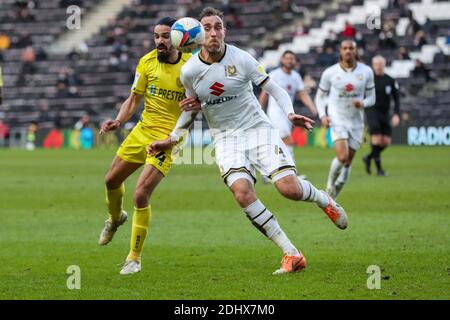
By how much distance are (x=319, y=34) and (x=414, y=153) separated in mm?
14043

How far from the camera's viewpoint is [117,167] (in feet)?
39.3

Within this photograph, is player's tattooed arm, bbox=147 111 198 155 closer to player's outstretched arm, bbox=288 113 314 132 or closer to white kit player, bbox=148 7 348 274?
white kit player, bbox=148 7 348 274

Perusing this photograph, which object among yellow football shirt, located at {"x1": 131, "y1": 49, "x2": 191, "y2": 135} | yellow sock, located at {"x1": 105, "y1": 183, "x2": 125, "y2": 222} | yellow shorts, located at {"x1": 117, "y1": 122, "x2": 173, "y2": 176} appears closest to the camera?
yellow football shirt, located at {"x1": 131, "y1": 49, "x2": 191, "y2": 135}

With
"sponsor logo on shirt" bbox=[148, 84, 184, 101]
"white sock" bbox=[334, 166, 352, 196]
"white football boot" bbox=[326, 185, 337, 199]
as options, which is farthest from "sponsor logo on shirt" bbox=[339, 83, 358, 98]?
"sponsor logo on shirt" bbox=[148, 84, 184, 101]

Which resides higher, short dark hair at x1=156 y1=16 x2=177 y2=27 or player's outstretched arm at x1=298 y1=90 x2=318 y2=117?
short dark hair at x1=156 y1=16 x2=177 y2=27

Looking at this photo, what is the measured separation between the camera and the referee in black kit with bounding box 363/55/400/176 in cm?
2453

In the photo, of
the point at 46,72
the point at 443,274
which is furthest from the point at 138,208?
the point at 46,72

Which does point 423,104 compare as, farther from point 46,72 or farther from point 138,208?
point 138,208

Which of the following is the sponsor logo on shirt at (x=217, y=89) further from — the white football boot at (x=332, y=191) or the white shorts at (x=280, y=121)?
the white shorts at (x=280, y=121)

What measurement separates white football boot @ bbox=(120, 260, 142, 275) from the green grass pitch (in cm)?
12

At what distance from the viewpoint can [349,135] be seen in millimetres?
18953

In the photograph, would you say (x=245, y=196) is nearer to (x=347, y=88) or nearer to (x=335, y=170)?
(x=335, y=170)

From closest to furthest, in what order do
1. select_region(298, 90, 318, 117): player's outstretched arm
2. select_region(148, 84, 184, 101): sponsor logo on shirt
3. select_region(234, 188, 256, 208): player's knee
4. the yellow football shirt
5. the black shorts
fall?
1. select_region(234, 188, 256, 208): player's knee
2. the yellow football shirt
3. select_region(148, 84, 184, 101): sponsor logo on shirt
4. select_region(298, 90, 318, 117): player's outstretched arm
5. the black shorts

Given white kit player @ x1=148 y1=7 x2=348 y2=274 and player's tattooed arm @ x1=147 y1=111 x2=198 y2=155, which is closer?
white kit player @ x1=148 y1=7 x2=348 y2=274
